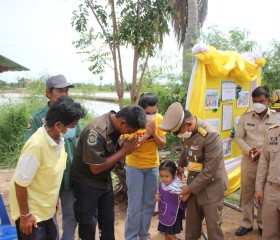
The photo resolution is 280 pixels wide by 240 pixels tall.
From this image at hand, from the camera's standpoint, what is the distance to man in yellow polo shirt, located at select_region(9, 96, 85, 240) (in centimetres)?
196

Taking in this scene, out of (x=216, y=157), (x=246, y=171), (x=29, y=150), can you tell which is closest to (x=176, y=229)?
(x=216, y=157)

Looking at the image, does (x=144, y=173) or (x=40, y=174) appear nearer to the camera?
(x=40, y=174)

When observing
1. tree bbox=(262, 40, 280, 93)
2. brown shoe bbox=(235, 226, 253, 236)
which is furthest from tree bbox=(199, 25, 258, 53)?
brown shoe bbox=(235, 226, 253, 236)

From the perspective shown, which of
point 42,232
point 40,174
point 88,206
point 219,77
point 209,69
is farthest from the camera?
point 219,77

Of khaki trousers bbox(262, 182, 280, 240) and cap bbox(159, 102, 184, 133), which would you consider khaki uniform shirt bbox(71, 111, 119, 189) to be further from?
khaki trousers bbox(262, 182, 280, 240)

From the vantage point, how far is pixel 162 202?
307 centimetres

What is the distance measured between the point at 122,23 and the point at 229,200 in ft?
11.8

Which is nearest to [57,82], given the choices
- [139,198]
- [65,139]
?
[65,139]

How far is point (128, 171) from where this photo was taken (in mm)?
3225

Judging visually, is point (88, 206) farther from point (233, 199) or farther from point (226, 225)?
point (233, 199)

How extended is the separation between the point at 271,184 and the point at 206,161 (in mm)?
691

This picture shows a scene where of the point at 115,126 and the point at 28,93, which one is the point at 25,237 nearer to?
the point at 115,126

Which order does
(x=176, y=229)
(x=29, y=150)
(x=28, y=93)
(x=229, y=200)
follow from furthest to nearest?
(x=28, y=93)
(x=229, y=200)
(x=176, y=229)
(x=29, y=150)

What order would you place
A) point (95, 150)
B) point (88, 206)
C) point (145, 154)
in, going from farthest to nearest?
point (145, 154) < point (88, 206) < point (95, 150)
